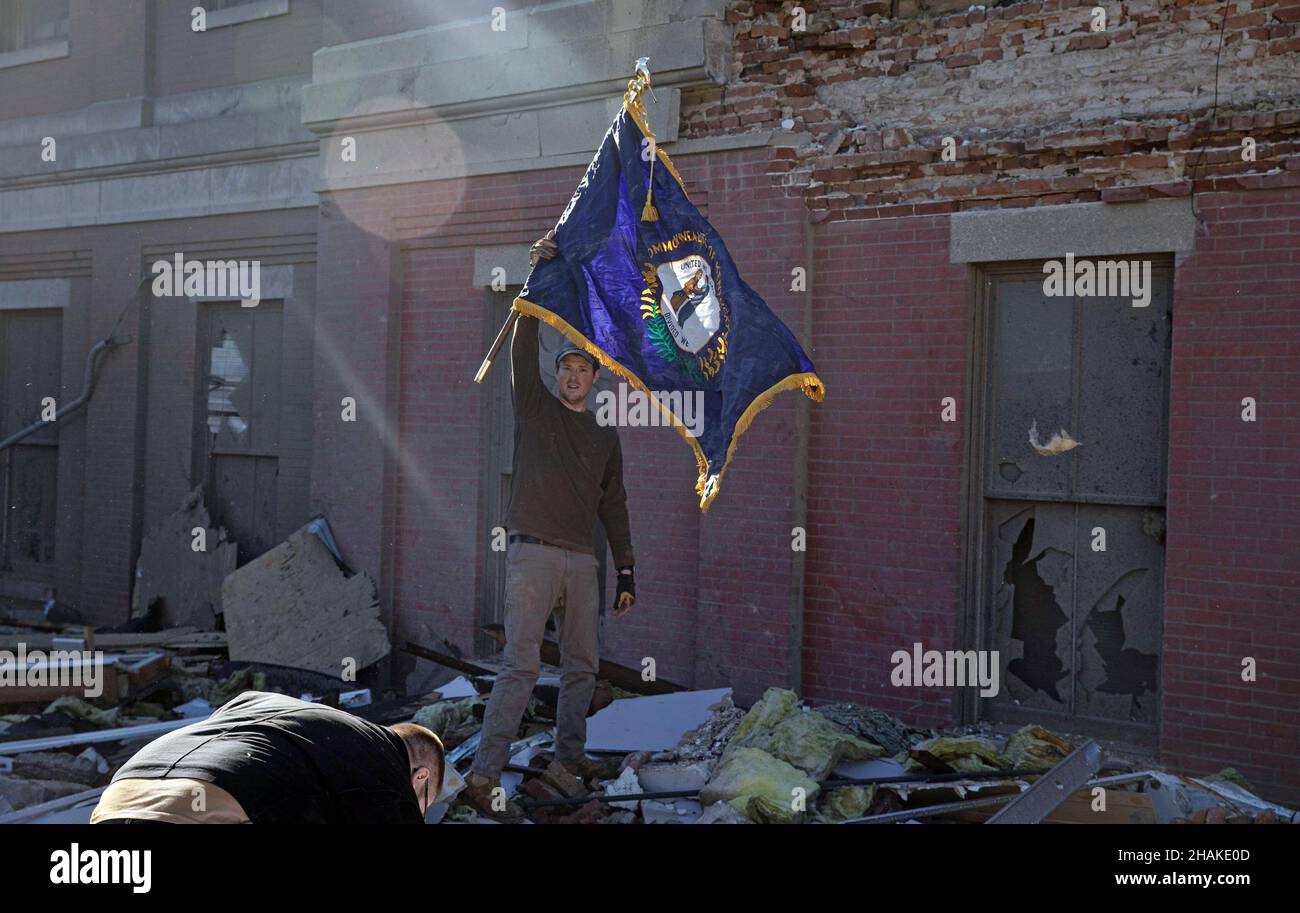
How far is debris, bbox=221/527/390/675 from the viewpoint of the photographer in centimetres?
965

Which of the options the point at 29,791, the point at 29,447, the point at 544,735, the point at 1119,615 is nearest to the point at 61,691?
the point at 29,791

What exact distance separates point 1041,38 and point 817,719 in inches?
167

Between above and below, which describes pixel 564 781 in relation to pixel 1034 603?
below

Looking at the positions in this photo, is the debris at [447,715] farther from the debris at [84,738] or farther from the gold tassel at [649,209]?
the gold tassel at [649,209]

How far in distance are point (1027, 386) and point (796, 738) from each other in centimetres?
261

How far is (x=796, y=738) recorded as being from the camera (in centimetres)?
650

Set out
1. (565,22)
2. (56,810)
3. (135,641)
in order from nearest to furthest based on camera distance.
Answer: (56,810)
(565,22)
(135,641)

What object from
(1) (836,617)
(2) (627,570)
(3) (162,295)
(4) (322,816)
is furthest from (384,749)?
(3) (162,295)

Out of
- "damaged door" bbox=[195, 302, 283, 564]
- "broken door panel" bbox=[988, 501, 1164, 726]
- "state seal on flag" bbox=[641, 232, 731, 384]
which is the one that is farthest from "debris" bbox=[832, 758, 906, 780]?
"damaged door" bbox=[195, 302, 283, 564]

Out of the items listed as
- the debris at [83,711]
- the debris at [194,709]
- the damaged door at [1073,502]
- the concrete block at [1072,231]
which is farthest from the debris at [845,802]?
the debris at [83,711]

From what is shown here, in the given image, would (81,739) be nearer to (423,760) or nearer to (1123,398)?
(423,760)

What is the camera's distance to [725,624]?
8234 mm

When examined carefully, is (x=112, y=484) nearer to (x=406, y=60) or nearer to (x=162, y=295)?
(x=162, y=295)

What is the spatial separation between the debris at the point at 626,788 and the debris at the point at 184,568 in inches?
221
